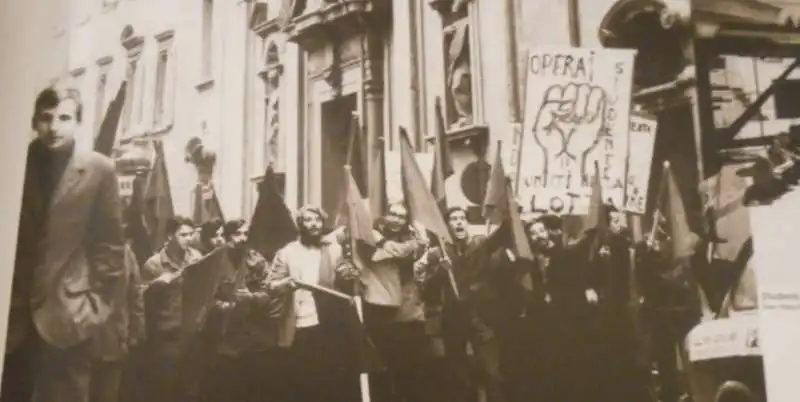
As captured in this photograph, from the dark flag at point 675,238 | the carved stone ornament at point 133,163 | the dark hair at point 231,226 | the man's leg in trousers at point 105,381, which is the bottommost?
the man's leg in trousers at point 105,381

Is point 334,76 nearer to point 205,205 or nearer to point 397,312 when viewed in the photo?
point 205,205

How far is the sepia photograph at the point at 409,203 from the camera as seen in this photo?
1249 mm

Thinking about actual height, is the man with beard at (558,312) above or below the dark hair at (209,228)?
below

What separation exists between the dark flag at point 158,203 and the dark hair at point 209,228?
55 mm

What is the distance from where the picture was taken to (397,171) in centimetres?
130

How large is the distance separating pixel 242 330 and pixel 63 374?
289mm

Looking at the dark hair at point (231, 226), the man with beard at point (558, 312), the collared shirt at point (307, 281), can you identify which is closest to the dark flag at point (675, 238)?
the man with beard at point (558, 312)

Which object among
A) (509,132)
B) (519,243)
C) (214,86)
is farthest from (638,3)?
(214,86)

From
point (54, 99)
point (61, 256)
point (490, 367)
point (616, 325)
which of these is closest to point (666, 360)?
point (616, 325)

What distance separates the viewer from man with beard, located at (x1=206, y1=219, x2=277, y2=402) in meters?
1.24

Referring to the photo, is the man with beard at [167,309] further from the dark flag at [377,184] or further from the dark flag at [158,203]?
the dark flag at [377,184]

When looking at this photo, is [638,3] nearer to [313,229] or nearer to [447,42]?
[447,42]

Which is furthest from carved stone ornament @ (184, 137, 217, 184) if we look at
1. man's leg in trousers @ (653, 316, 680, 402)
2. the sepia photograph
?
man's leg in trousers @ (653, 316, 680, 402)

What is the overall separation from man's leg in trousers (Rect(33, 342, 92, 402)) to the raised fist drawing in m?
0.79
